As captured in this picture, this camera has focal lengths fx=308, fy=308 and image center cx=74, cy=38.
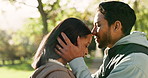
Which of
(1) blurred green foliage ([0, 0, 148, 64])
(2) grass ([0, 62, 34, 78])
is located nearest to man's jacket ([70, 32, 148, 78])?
(1) blurred green foliage ([0, 0, 148, 64])

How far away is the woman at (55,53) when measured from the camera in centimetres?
226

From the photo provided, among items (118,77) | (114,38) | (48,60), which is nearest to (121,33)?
(114,38)

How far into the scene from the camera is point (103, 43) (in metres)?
2.88

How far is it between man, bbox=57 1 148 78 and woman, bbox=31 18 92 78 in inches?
2.0

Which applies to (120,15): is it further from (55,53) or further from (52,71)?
(52,71)

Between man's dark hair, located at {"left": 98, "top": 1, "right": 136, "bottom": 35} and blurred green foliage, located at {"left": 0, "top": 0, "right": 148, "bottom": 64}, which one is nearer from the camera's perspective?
man's dark hair, located at {"left": 98, "top": 1, "right": 136, "bottom": 35}

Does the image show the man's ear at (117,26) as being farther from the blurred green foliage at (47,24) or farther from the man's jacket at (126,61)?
the blurred green foliage at (47,24)

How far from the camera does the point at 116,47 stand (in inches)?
111

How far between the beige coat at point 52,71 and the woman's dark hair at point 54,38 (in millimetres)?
79

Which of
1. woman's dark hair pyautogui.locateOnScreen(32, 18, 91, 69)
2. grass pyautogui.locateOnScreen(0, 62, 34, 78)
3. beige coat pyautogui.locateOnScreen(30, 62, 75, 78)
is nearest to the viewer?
beige coat pyautogui.locateOnScreen(30, 62, 75, 78)

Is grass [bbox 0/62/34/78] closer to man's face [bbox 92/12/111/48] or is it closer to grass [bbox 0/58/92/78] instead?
grass [bbox 0/58/92/78]

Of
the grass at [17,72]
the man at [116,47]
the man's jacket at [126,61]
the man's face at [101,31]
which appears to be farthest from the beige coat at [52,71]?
the grass at [17,72]

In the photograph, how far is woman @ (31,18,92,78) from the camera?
7.43 ft

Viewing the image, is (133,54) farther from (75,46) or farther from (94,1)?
(94,1)
